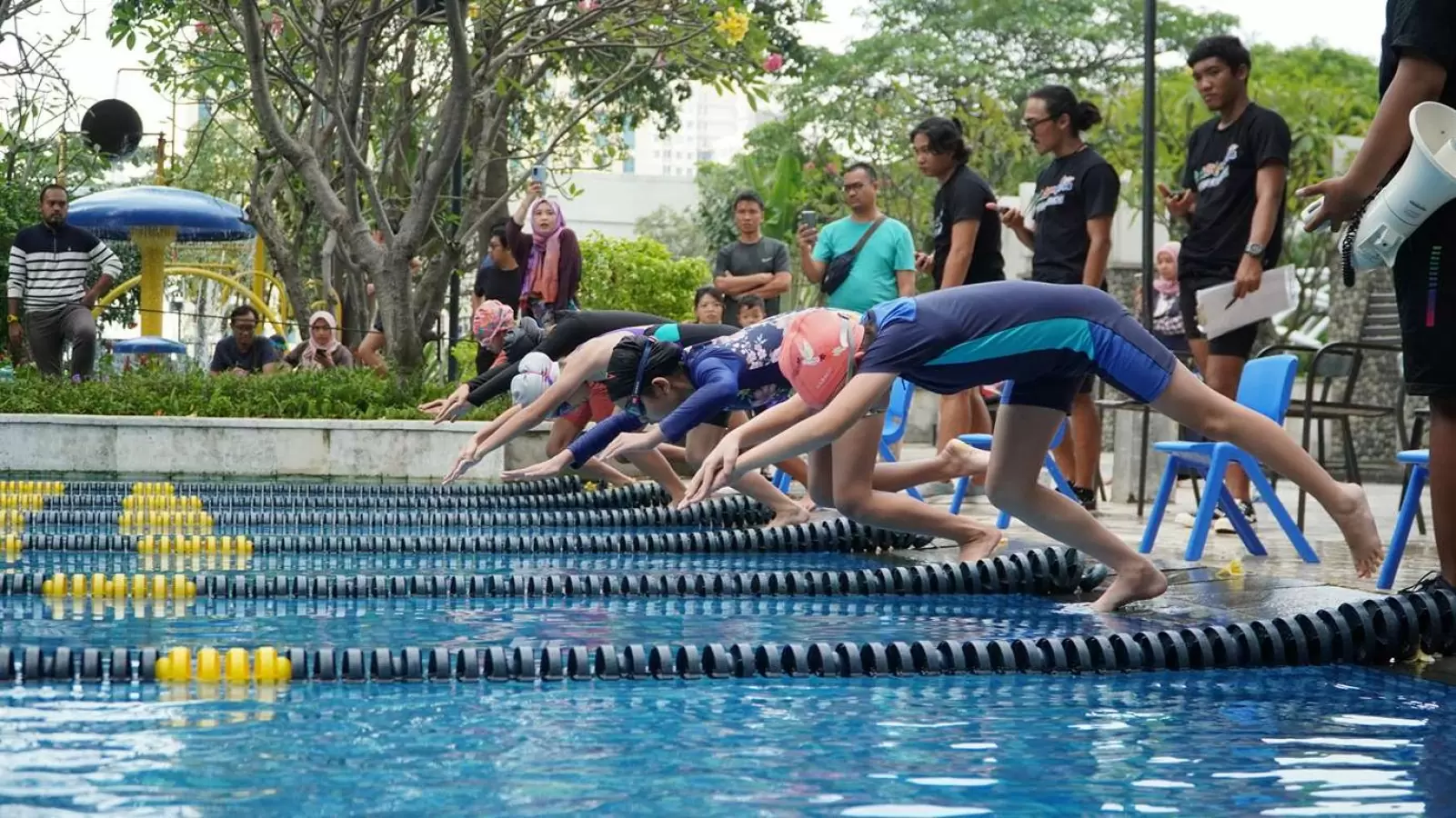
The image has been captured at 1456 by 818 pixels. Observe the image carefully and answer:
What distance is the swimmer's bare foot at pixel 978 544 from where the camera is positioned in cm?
770

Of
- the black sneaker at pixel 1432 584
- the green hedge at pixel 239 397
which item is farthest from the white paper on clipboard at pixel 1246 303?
the green hedge at pixel 239 397

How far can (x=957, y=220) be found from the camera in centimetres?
986

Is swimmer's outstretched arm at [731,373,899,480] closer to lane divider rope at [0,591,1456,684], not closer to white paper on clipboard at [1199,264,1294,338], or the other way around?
lane divider rope at [0,591,1456,684]

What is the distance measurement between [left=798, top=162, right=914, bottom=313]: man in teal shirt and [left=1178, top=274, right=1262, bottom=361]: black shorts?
1850 millimetres

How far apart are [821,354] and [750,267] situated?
6.82 m

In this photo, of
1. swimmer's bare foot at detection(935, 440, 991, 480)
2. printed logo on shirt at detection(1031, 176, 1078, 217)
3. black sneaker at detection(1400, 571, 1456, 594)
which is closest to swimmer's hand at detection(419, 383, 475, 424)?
swimmer's bare foot at detection(935, 440, 991, 480)

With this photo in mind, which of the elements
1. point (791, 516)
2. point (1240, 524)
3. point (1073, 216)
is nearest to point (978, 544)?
point (1240, 524)

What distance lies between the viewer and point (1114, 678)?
5250 mm

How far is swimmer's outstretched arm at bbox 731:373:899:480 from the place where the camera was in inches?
210

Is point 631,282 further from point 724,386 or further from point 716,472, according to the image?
point 716,472

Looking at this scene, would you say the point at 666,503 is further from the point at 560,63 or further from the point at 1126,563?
the point at 560,63

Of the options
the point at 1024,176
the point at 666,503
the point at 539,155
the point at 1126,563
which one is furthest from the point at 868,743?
the point at 1024,176

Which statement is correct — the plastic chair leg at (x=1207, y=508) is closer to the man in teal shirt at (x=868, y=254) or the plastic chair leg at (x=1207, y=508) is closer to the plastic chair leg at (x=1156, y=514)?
the plastic chair leg at (x=1156, y=514)

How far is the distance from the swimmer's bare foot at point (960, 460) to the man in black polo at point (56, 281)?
385 inches
